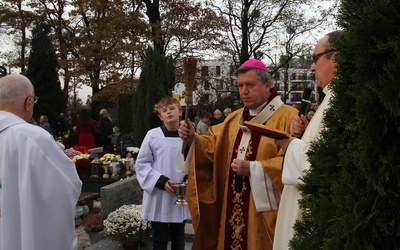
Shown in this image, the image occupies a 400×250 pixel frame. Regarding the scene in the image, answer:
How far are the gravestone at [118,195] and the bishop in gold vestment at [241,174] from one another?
10.1 feet

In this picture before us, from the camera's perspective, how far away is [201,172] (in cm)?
379

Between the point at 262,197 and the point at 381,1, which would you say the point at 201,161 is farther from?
the point at 381,1

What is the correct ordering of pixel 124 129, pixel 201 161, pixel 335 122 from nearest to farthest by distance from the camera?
pixel 335 122 → pixel 201 161 → pixel 124 129

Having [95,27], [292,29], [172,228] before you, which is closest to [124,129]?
[95,27]

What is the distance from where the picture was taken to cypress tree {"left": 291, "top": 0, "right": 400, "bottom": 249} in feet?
4.61

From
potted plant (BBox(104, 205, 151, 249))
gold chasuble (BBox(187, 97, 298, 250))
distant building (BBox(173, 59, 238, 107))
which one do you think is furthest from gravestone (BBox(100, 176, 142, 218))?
distant building (BBox(173, 59, 238, 107))

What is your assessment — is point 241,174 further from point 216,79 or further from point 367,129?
point 216,79

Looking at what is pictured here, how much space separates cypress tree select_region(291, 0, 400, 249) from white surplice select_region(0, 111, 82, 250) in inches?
73.7

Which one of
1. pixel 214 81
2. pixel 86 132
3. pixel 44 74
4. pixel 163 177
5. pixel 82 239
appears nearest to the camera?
pixel 163 177

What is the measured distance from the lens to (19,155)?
285 cm

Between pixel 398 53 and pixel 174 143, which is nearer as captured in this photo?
pixel 398 53

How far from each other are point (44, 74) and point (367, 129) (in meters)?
22.2

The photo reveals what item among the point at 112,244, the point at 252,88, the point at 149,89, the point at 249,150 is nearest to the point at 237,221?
the point at 249,150

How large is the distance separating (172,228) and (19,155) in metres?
2.31
